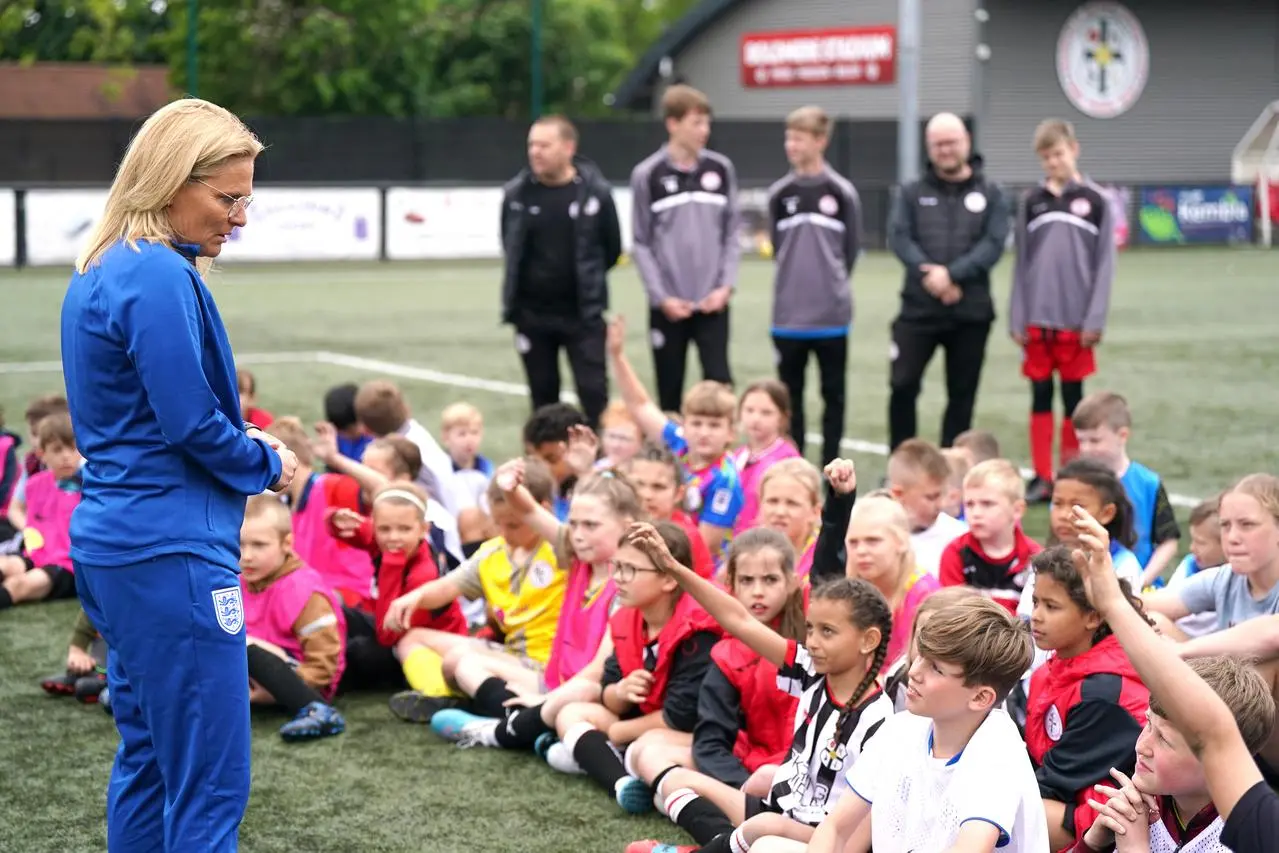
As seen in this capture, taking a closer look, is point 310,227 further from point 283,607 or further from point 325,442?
point 283,607

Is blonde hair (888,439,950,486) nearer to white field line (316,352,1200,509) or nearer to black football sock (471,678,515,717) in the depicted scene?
black football sock (471,678,515,717)

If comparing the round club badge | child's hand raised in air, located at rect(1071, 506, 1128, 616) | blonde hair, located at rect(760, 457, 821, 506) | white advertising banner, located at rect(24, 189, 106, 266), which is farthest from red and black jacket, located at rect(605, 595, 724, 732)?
the round club badge

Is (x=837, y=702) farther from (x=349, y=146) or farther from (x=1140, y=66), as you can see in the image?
(x=1140, y=66)

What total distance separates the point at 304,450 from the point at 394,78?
3894cm

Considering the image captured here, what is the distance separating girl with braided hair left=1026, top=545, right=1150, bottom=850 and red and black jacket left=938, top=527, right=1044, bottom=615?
1.35m

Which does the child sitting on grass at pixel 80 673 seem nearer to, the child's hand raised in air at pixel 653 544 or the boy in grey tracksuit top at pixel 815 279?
the child's hand raised in air at pixel 653 544

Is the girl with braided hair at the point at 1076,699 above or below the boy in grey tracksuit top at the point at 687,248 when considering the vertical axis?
below

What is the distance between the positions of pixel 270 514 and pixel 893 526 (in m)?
2.19

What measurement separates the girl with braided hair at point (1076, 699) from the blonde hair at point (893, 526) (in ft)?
2.80

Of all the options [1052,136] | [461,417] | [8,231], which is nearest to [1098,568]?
[461,417]

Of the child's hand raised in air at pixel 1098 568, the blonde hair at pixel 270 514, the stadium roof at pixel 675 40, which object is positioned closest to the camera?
the child's hand raised in air at pixel 1098 568

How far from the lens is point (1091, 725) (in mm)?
4348

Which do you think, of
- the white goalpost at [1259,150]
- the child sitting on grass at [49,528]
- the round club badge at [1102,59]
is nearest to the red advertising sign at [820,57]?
the round club badge at [1102,59]

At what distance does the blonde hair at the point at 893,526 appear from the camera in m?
5.37
